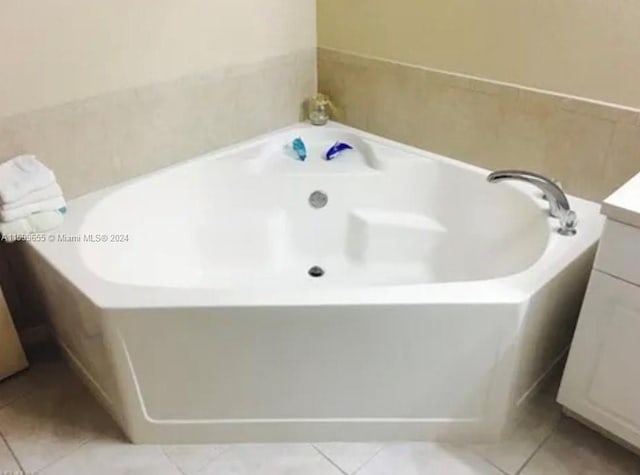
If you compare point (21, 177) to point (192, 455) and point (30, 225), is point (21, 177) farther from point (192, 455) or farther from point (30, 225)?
point (192, 455)

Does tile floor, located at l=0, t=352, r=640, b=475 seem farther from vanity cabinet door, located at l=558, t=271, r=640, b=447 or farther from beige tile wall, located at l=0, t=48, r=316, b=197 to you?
beige tile wall, located at l=0, t=48, r=316, b=197

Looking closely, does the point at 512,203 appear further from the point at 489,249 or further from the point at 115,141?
the point at 115,141

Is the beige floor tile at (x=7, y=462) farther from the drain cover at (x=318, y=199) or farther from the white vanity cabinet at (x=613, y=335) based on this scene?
the white vanity cabinet at (x=613, y=335)

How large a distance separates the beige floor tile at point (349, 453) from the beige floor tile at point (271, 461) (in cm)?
2

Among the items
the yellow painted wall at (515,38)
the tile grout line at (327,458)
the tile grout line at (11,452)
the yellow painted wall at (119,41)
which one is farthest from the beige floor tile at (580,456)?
the yellow painted wall at (119,41)

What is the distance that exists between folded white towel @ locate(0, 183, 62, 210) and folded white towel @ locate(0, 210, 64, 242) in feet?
0.14

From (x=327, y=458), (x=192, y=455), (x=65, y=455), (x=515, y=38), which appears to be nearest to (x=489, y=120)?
(x=515, y=38)

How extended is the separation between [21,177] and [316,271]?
1075 millimetres

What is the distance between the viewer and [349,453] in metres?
1.60

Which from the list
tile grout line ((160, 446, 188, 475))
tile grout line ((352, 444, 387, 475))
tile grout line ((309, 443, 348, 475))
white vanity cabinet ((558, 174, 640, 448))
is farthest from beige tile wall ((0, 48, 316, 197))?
white vanity cabinet ((558, 174, 640, 448))

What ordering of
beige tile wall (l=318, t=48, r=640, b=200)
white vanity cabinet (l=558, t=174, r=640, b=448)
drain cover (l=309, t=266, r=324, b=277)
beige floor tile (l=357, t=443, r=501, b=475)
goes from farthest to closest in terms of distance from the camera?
drain cover (l=309, t=266, r=324, b=277)
beige tile wall (l=318, t=48, r=640, b=200)
beige floor tile (l=357, t=443, r=501, b=475)
white vanity cabinet (l=558, t=174, r=640, b=448)

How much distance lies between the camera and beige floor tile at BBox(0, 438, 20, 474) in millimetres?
1573

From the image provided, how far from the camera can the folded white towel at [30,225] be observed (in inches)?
63.5

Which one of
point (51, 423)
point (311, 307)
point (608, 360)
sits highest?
point (311, 307)
